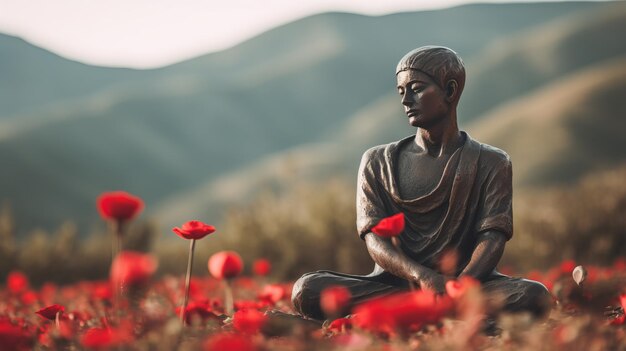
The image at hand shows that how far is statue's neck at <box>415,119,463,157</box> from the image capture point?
5184 mm

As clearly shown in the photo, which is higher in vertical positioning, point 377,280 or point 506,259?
point 506,259

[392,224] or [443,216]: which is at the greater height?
[443,216]

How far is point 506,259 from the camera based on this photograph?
44.7 ft

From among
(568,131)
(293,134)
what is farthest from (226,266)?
(293,134)

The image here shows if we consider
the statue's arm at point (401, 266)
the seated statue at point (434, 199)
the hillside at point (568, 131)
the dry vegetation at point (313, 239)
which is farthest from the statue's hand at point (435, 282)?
the hillside at point (568, 131)

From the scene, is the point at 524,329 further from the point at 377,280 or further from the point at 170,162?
the point at 170,162

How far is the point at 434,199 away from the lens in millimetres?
5094

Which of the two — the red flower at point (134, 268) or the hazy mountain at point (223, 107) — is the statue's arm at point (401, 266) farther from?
the hazy mountain at point (223, 107)

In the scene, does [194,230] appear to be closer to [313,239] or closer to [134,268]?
[134,268]

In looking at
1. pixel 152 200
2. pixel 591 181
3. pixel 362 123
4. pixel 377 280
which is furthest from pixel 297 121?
pixel 377 280

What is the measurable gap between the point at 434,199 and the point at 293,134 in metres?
73.6

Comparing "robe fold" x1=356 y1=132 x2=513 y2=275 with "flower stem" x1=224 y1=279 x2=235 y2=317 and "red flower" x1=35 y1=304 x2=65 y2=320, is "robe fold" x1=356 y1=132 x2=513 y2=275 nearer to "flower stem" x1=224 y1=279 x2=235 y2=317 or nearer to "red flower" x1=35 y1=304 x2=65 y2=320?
"flower stem" x1=224 y1=279 x2=235 y2=317

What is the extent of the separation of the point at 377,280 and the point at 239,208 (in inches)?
326

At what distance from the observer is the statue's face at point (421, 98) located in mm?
4977
